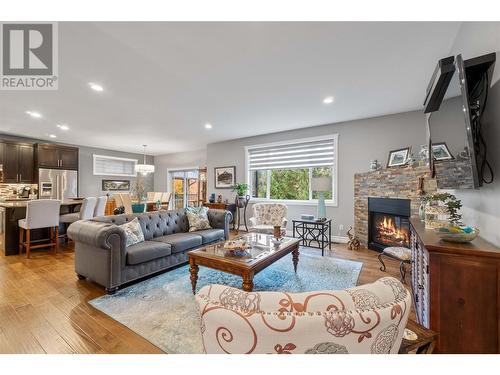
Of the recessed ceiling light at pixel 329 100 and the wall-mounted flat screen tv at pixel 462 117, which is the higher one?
the recessed ceiling light at pixel 329 100

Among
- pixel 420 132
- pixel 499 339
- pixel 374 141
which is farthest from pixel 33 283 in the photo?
pixel 420 132

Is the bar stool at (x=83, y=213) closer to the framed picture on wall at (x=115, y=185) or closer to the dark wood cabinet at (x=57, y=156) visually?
the dark wood cabinet at (x=57, y=156)

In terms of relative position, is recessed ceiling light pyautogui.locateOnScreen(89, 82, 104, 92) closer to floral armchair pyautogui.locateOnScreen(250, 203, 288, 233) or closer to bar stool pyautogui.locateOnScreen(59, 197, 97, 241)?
bar stool pyautogui.locateOnScreen(59, 197, 97, 241)

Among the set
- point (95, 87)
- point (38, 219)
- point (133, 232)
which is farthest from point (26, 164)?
point (133, 232)

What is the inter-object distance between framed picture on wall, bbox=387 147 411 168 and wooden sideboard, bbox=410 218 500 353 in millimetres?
2930

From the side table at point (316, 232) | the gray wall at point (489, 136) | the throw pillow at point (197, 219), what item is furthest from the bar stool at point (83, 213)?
the gray wall at point (489, 136)

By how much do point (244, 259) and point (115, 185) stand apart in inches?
300

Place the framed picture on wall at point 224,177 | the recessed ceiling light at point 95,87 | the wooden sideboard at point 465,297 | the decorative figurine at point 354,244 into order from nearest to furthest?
1. the wooden sideboard at point 465,297
2. the recessed ceiling light at point 95,87
3. the decorative figurine at point 354,244
4. the framed picture on wall at point 224,177

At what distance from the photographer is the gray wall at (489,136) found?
1386mm

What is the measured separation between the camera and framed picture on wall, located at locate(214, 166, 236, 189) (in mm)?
6344

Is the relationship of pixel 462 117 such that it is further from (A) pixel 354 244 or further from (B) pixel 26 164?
(B) pixel 26 164

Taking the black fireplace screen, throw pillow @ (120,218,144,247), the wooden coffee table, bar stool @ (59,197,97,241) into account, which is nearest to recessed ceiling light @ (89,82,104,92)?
throw pillow @ (120,218,144,247)

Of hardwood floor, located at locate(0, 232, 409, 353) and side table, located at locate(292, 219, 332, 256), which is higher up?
side table, located at locate(292, 219, 332, 256)

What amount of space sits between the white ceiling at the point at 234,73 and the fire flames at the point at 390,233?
2.06m
